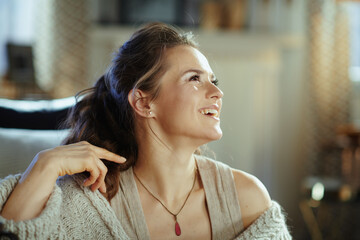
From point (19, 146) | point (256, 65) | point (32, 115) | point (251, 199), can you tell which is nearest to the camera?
point (251, 199)

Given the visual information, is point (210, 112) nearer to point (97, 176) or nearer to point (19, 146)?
point (97, 176)

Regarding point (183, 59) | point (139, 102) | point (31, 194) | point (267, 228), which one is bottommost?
point (267, 228)

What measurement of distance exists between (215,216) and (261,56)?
322cm

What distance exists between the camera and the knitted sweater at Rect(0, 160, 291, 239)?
1.20 m

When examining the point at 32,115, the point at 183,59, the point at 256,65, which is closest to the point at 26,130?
the point at 32,115

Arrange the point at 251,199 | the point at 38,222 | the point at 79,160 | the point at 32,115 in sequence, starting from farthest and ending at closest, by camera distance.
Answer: the point at 32,115 → the point at 251,199 → the point at 79,160 → the point at 38,222

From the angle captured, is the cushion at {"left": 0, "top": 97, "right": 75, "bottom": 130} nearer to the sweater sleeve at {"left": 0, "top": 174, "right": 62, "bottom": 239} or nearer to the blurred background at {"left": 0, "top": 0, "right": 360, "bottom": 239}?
the sweater sleeve at {"left": 0, "top": 174, "right": 62, "bottom": 239}

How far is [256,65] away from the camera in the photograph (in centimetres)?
433

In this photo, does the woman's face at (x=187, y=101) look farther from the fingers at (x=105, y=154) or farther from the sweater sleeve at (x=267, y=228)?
the sweater sleeve at (x=267, y=228)

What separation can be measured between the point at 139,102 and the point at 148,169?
0.22 metres

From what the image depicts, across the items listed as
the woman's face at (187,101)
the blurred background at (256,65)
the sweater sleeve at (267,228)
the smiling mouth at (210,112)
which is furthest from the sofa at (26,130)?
the blurred background at (256,65)

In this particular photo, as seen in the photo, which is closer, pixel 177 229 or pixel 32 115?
pixel 177 229

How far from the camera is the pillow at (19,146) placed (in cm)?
172

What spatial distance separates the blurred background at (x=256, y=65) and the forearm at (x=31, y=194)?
289 cm
